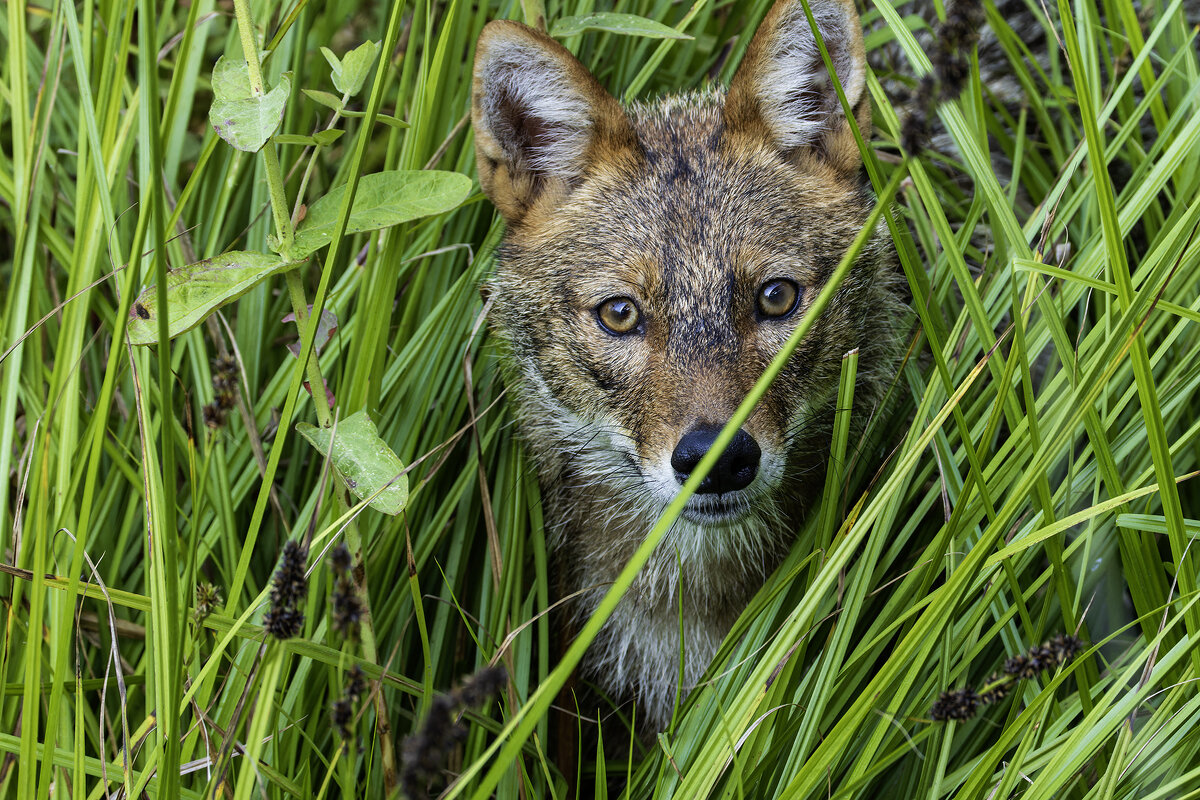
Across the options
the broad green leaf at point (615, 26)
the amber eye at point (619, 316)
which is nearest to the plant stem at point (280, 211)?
the amber eye at point (619, 316)

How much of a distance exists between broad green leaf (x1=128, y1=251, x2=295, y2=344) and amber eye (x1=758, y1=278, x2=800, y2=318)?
1.32 metres

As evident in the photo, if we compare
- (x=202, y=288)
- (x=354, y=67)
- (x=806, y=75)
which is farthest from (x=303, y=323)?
(x=806, y=75)

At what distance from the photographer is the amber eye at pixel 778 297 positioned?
280 cm

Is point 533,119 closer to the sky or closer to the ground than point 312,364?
closer to the sky

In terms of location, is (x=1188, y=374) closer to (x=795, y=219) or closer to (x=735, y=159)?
(x=795, y=219)

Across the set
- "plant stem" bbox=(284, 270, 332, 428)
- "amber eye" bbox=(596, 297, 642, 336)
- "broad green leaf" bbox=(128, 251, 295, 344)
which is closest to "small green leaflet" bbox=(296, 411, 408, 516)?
"plant stem" bbox=(284, 270, 332, 428)

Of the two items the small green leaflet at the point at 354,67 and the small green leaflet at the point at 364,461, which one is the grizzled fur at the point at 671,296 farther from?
the small green leaflet at the point at 364,461

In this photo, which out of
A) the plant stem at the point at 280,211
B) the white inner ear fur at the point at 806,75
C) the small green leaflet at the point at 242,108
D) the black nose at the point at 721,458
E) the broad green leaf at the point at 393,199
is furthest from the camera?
the white inner ear fur at the point at 806,75

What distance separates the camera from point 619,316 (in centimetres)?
288

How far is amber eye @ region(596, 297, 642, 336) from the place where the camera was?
285cm

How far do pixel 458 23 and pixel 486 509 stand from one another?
1720 mm

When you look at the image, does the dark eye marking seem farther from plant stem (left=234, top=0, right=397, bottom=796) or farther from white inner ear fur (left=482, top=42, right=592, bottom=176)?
plant stem (left=234, top=0, right=397, bottom=796)

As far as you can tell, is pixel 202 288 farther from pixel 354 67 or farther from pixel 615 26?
pixel 615 26

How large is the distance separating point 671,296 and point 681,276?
0.06 metres
